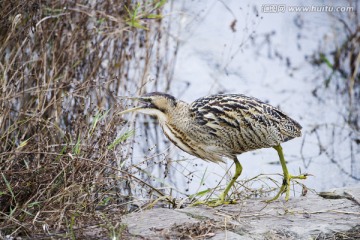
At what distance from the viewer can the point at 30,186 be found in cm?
521

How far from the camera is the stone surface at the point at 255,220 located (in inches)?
196

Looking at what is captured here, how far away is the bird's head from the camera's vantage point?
5.41 metres

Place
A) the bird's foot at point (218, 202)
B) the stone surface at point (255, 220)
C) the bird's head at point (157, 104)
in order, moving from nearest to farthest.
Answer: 1. the stone surface at point (255, 220)
2. the bird's head at point (157, 104)
3. the bird's foot at point (218, 202)

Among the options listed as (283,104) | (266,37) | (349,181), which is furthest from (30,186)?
(266,37)

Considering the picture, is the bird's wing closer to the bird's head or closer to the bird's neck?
the bird's neck

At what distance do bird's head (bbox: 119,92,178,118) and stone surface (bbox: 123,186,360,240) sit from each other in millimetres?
583

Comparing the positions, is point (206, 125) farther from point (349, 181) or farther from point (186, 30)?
point (186, 30)

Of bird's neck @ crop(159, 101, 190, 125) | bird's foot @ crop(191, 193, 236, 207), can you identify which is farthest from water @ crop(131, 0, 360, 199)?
bird's neck @ crop(159, 101, 190, 125)

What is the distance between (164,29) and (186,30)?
1148 mm

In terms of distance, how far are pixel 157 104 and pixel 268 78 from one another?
4039mm

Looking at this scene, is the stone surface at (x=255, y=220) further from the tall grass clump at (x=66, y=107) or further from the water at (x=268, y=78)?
the water at (x=268, y=78)

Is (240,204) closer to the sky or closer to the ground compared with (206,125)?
closer to the ground

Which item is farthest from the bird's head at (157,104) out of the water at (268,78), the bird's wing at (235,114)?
the water at (268,78)

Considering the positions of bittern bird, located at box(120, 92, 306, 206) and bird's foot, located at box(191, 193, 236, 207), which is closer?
bittern bird, located at box(120, 92, 306, 206)
